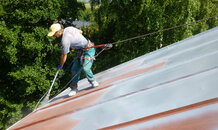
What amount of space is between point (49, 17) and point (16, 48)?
1975 mm

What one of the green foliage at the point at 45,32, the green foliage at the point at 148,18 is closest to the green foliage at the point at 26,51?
the green foliage at the point at 45,32

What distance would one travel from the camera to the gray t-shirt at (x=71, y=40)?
3436 mm

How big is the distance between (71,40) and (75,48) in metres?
0.22

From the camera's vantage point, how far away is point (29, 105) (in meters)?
10.7

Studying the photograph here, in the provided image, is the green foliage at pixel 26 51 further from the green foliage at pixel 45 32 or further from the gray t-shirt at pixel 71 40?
the gray t-shirt at pixel 71 40

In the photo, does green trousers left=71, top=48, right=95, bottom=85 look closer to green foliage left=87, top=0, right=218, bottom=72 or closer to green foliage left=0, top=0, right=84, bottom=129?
green foliage left=0, top=0, right=84, bottom=129

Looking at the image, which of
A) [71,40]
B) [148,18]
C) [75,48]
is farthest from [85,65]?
[148,18]

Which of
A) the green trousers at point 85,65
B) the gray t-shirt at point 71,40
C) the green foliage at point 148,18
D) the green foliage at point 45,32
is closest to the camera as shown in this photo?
the gray t-shirt at point 71,40

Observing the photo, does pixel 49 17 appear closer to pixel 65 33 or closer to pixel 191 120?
pixel 65 33

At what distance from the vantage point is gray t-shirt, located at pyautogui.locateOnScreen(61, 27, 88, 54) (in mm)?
3436

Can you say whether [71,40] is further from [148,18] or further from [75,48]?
[148,18]

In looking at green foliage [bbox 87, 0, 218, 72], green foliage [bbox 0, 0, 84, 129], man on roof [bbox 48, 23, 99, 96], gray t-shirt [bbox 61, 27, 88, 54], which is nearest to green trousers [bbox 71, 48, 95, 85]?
man on roof [bbox 48, 23, 99, 96]

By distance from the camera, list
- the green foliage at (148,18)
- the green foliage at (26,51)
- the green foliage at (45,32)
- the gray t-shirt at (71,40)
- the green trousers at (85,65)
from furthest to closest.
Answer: the green foliage at (148,18), the green foliage at (45,32), the green foliage at (26,51), the green trousers at (85,65), the gray t-shirt at (71,40)

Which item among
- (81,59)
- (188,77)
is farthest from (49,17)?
(188,77)
